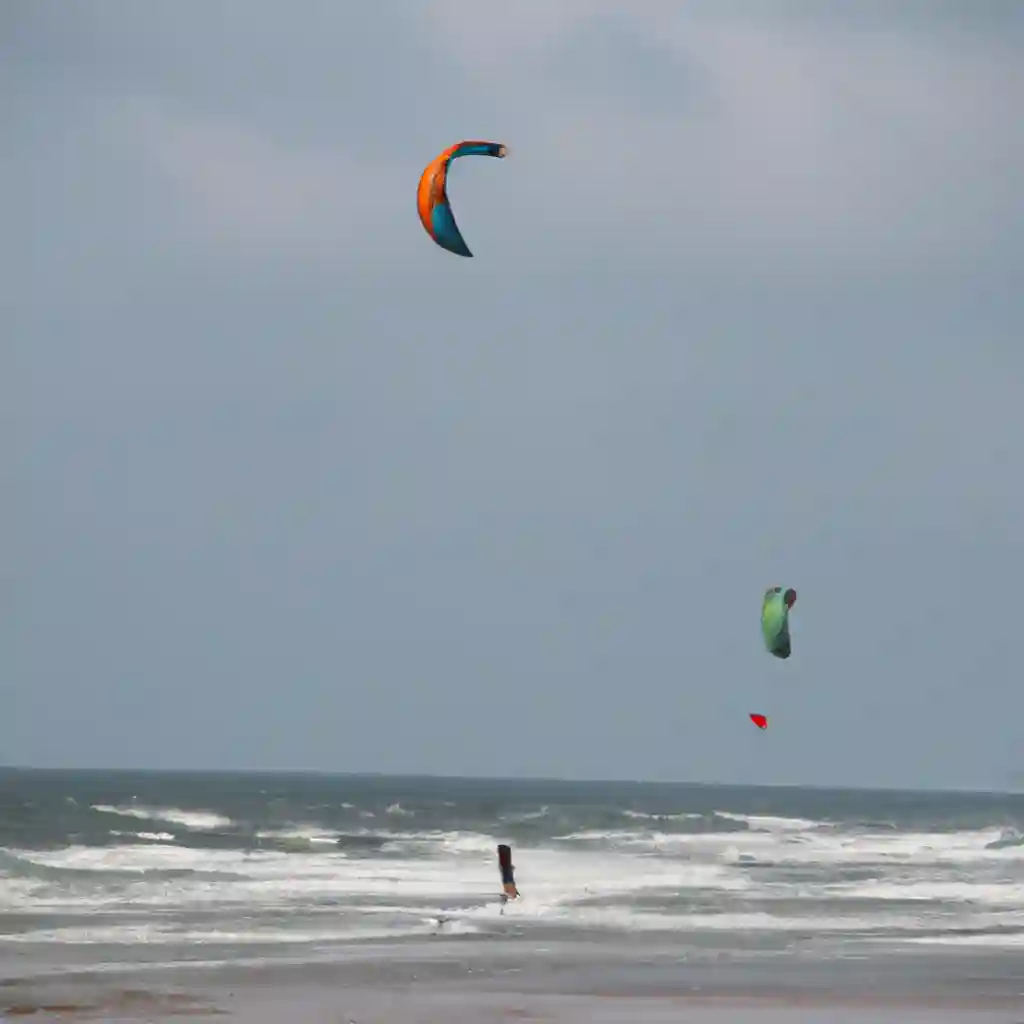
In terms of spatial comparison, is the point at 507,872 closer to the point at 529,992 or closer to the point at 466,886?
the point at 466,886

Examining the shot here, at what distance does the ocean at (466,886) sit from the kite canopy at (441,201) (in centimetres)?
775

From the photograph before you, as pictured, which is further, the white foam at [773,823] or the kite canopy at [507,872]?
the white foam at [773,823]

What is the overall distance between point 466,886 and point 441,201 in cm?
1571

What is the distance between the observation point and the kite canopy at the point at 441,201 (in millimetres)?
20056

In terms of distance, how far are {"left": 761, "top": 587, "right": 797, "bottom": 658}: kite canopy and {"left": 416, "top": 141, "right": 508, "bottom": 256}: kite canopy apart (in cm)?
537

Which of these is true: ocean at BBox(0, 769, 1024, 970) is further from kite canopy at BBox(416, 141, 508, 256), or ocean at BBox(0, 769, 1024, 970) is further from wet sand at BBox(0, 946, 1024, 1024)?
kite canopy at BBox(416, 141, 508, 256)

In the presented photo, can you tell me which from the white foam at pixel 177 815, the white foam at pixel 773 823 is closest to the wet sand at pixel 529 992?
the white foam at pixel 177 815

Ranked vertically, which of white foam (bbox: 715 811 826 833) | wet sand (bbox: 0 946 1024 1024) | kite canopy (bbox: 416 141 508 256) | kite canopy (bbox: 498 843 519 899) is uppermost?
kite canopy (bbox: 416 141 508 256)

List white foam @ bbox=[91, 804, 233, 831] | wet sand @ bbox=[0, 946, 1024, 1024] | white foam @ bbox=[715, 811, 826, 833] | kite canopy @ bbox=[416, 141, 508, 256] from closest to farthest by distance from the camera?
wet sand @ bbox=[0, 946, 1024, 1024], kite canopy @ bbox=[416, 141, 508, 256], white foam @ bbox=[91, 804, 233, 831], white foam @ bbox=[715, 811, 826, 833]

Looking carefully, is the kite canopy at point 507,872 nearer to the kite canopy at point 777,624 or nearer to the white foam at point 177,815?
the kite canopy at point 777,624

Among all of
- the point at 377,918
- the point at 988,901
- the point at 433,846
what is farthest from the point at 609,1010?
the point at 433,846

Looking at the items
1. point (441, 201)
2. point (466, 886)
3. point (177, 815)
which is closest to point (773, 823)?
point (177, 815)

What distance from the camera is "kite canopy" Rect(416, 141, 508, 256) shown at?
20.1 m

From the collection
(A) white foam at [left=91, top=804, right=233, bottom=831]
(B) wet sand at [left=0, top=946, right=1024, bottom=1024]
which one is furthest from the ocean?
(B) wet sand at [left=0, top=946, right=1024, bottom=1024]
